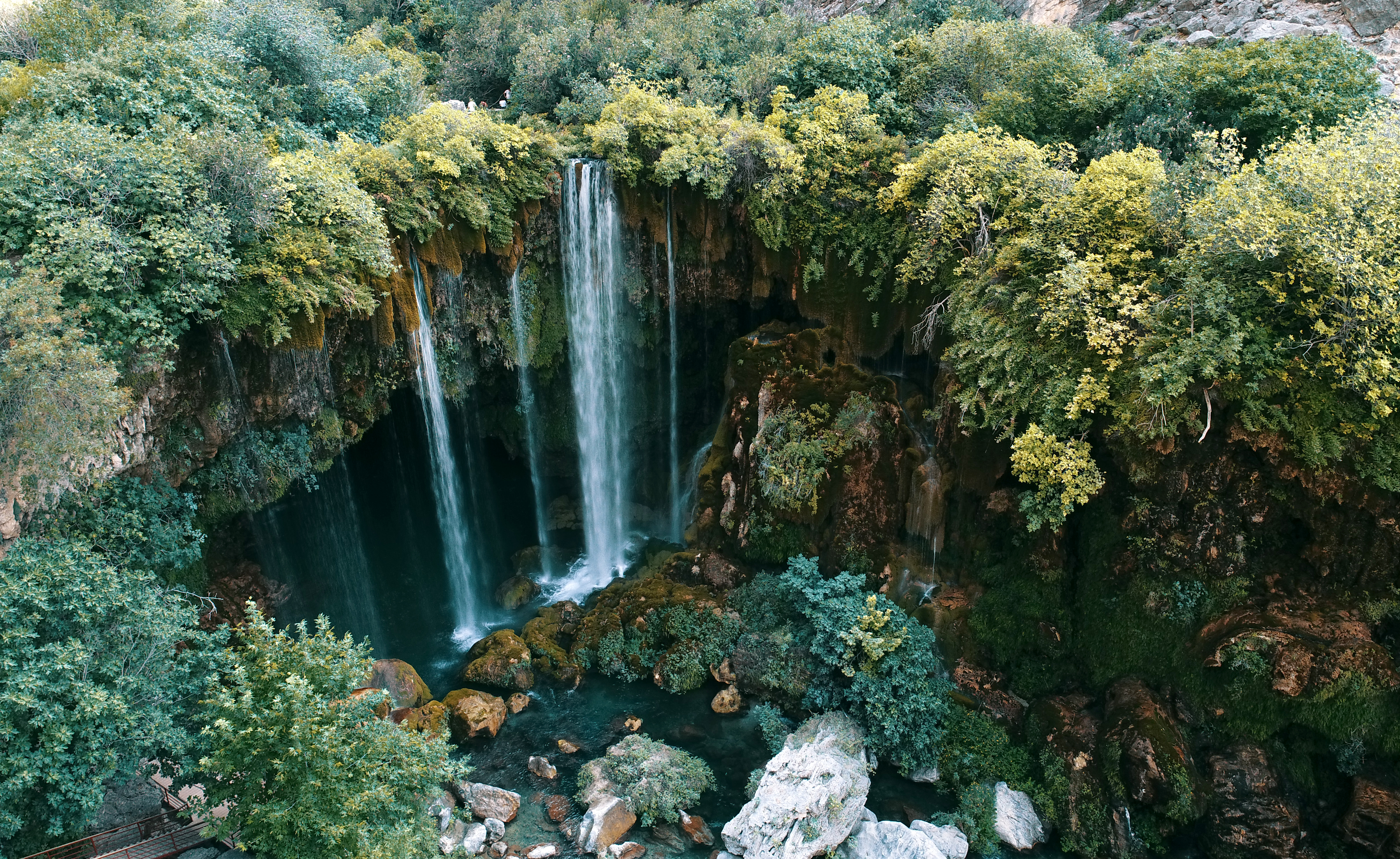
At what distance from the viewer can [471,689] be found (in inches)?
568

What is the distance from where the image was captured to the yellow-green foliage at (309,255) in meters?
11.9

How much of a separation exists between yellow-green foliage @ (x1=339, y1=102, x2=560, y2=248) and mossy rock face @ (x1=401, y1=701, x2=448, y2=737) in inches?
323

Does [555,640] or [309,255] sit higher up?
[309,255]

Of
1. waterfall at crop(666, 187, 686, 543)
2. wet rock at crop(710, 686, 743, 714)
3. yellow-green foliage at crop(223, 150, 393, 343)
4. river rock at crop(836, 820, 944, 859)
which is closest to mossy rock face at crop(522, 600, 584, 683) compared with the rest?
wet rock at crop(710, 686, 743, 714)

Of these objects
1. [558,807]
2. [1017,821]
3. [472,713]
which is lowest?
[1017,821]

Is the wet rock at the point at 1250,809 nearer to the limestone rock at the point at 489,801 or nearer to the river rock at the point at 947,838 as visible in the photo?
the river rock at the point at 947,838

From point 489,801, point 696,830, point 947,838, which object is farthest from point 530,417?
point 947,838

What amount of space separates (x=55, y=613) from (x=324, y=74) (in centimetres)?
1264

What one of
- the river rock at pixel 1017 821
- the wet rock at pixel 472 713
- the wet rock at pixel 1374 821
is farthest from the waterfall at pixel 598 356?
the wet rock at pixel 1374 821

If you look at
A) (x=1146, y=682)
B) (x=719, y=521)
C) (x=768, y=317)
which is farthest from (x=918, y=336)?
(x=1146, y=682)

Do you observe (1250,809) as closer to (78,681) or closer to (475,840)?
(475,840)

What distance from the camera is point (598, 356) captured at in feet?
60.3

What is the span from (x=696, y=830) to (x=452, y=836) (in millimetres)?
3442

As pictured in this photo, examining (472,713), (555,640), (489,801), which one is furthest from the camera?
(555,640)
